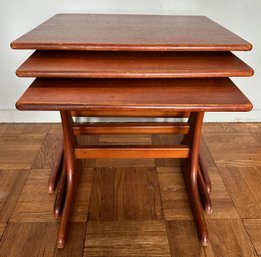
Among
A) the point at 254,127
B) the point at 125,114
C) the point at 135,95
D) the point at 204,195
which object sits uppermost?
the point at 135,95

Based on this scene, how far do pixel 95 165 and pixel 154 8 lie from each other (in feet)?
2.82

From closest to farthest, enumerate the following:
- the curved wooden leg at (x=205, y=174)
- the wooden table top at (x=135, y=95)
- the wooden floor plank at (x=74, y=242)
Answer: the wooden table top at (x=135, y=95), the wooden floor plank at (x=74, y=242), the curved wooden leg at (x=205, y=174)

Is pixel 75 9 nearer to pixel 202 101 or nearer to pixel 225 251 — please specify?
pixel 202 101

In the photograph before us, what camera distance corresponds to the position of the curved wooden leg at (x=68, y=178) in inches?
40.9

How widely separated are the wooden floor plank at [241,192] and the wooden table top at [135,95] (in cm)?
63

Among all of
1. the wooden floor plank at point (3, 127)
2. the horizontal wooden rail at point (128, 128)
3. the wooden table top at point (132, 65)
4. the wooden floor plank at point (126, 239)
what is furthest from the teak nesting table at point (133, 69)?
the wooden floor plank at point (3, 127)

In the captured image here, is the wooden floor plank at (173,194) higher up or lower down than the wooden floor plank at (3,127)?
higher up

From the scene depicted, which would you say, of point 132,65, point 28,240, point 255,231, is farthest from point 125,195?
point 132,65

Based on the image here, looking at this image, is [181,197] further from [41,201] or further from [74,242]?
[41,201]

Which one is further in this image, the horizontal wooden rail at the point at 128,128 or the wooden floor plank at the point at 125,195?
the horizontal wooden rail at the point at 128,128

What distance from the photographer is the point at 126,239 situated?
1.07m

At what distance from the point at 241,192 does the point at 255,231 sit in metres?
0.22

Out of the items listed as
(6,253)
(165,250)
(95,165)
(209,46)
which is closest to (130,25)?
(209,46)

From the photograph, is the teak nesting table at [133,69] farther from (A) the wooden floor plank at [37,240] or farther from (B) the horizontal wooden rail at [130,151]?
(B) the horizontal wooden rail at [130,151]
